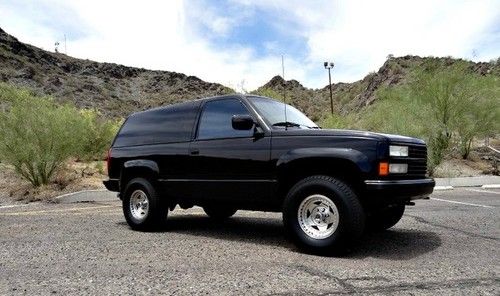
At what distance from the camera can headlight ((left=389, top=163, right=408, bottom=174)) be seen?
17.9 feet

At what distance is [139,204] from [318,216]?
3327mm

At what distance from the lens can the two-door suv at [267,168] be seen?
5438 mm

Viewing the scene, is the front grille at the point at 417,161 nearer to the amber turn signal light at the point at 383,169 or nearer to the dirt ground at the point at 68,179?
the amber turn signal light at the point at 383,169

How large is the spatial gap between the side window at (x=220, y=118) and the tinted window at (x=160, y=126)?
24cm

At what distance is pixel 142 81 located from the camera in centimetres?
9081

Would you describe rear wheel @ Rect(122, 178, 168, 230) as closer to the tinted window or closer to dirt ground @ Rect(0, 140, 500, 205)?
the tinted window

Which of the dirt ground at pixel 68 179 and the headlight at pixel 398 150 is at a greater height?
the headlight at pixel 398 150

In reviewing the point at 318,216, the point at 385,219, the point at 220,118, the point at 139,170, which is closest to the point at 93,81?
the point at 139,170

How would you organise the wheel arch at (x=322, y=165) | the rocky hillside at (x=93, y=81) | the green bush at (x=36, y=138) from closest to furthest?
the wheel arch at (x=322, y=165), the green bush at (x=36, y=138), the rocky hillside at (x=93, y=81)

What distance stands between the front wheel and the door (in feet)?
1.69

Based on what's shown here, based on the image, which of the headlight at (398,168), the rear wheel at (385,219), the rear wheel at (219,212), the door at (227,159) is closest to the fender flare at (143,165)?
the door at (227,159)

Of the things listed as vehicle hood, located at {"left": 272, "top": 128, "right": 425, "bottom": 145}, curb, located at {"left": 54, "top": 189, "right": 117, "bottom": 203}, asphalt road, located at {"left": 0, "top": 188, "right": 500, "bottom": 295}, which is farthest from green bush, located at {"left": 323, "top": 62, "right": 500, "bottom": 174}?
vehicle hood, located at {"left": 272, "top": 128, "right": 425, "bottom": 145}

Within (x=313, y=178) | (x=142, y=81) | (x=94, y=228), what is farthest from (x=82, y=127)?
(x=142, y=81)

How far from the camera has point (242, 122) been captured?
6.11m
